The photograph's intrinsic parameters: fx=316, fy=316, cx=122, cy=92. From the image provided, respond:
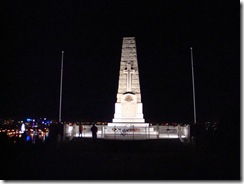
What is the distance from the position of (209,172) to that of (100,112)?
47.3 meters

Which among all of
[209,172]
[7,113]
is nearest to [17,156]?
[209,172]

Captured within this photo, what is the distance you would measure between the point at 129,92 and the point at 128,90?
0.55m

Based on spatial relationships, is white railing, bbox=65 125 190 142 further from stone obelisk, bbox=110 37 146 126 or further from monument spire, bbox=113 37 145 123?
monument spire, bbox=113 37 145 123

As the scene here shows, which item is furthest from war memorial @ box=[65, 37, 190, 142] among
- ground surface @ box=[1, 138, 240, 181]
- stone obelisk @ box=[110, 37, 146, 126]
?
ground surface @ box=[1, 138, 240, 181]

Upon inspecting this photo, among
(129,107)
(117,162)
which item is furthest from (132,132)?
(117,162)

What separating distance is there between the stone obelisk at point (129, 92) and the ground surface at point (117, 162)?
36.6 feet

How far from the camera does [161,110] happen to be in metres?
57.7

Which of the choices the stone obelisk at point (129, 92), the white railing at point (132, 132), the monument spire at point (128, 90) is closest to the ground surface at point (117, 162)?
the white railing at point (132, 132)

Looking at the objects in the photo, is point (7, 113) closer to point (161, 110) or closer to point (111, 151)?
point (161, 110)

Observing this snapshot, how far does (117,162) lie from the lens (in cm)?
1264

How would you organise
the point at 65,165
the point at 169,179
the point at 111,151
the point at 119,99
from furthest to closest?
the point at 119,99
the point at 111,151
the point at 65,165
the point at 169,179

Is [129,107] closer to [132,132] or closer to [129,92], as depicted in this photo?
[129,92]

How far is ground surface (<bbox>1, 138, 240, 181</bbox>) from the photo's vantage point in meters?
10.1

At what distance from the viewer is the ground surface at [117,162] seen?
398 inches
